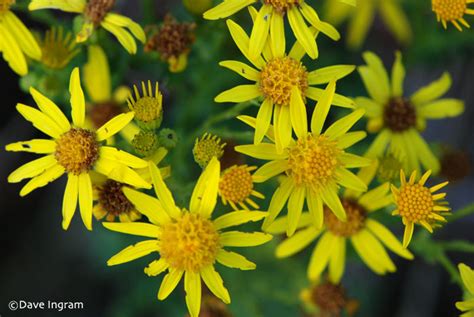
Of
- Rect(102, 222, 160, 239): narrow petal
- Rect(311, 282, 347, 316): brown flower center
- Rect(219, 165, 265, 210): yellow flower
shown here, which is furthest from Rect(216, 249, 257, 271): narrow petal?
Rect(311, 282, 347, 316): brown flower center

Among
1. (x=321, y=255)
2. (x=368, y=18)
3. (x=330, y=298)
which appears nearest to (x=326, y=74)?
(x=321, y=255)

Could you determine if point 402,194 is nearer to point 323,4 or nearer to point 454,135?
point 323,4

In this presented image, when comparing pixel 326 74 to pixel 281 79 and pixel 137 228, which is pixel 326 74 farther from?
pixel 137 228

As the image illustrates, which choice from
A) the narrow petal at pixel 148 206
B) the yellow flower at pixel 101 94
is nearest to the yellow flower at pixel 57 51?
the yellow flower at pixel 101 94

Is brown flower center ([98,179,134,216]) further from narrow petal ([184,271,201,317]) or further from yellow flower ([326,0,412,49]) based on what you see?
yellow flower ([326,0,412,49])

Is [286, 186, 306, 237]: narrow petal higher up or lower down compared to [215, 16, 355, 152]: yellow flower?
lower down
